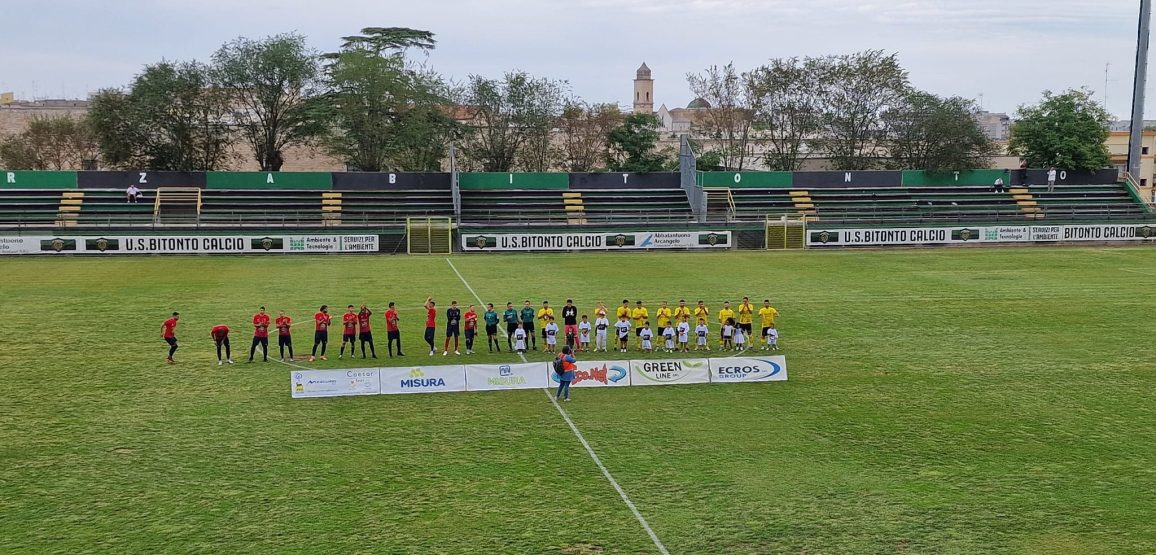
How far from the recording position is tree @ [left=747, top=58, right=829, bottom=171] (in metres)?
73.6

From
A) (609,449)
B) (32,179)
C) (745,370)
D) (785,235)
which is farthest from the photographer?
(32,179)

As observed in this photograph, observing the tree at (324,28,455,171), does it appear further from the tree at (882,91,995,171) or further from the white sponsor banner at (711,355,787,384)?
the white sponsor banner at (711,355,787,384)

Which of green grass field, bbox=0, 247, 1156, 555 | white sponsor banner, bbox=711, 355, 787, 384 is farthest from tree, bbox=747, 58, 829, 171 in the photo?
white sponsor banner, bbox=711, 355, 787, 384

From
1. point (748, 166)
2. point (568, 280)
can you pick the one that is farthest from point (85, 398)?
point (748, 166)

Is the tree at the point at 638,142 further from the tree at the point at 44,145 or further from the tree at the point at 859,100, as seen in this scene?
the tree at the point at 44,145

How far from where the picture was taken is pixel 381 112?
67.8 m

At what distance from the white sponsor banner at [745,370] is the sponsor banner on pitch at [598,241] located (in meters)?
30.0

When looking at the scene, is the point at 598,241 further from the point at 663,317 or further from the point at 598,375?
the point at 598,375

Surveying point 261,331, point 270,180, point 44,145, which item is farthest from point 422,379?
point 44,145

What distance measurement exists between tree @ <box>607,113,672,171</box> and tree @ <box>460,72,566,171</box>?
6.23m

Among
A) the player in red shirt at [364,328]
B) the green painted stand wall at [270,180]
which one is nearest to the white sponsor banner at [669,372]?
the player in red shirt at [364,328]

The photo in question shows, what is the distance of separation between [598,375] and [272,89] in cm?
5322

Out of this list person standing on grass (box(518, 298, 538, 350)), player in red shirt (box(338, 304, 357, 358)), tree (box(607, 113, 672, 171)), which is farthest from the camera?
tree (box(607, 113, 672, 171))

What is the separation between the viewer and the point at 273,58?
216 feet
